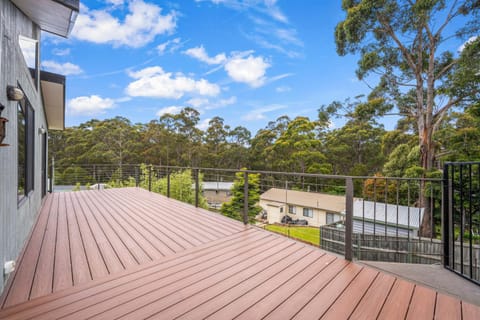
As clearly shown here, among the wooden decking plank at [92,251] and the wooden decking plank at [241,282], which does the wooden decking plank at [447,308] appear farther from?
the wooden decking plank at [92,251]

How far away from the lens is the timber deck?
1.44m

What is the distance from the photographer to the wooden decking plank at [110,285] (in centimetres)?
142

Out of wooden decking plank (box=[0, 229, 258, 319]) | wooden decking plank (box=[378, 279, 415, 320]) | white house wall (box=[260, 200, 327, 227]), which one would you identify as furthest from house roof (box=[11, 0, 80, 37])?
white house wall (box=[260, 200, 327, 227])

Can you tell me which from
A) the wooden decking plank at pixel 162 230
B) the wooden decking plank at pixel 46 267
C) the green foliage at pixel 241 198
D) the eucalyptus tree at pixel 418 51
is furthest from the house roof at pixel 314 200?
the wooden decking plank at pixel 46 267

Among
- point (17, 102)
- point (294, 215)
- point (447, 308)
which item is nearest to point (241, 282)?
point (447, 308)

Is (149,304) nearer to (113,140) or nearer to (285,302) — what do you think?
(285,302)

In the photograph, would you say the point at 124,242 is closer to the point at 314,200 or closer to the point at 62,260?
the point at 62,260

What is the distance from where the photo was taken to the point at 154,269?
2004 millimetres

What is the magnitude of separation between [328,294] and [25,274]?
2.40 m

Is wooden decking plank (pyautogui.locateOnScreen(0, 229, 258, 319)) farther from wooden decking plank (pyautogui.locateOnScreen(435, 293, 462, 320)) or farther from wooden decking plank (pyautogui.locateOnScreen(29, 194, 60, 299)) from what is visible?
wooden decking plank (pyautogui.locateOnScreen(435, 293, 462, 320))

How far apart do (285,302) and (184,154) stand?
24.0 meters

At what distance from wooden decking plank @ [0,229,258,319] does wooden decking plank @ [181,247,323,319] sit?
1.83 feet

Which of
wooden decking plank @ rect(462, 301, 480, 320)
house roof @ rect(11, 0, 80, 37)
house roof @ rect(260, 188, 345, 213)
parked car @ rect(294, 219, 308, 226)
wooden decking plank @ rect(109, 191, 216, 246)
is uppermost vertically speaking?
house roof @ rect(11, 0, 80, 37)

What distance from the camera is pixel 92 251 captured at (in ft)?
7.96
